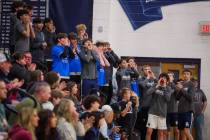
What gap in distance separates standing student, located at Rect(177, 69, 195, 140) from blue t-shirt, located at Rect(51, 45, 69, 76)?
3308mm

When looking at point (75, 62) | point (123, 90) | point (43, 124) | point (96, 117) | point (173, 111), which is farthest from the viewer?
point (173, 111)

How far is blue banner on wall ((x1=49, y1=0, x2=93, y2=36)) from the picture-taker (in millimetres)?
13992

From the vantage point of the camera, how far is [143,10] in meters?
15.4

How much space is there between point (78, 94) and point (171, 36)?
4824 millimetres

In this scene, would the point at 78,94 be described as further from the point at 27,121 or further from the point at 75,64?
the point at 27,121

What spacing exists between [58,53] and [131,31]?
5.26 metres

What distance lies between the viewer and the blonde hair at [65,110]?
7.20 m

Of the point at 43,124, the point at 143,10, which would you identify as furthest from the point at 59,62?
the point at 143,10

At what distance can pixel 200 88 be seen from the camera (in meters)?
15.2

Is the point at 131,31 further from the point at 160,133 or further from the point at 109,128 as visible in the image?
the point at 109,128

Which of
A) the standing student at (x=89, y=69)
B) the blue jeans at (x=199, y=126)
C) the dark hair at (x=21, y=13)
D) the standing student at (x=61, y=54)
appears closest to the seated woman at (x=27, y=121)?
the dark hair at (x=21, y=13)

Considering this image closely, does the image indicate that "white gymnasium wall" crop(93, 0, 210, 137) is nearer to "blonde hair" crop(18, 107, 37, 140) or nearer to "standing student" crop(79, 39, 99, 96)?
"standing student" crop(79, 39, 99, 96)

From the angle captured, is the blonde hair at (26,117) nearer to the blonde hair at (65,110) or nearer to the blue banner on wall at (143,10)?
the blonde hair at (65,110)

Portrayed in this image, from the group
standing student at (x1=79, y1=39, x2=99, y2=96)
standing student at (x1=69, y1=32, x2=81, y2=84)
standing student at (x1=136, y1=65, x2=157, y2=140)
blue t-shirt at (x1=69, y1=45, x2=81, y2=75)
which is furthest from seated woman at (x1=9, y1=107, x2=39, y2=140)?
standing student at (x1=136, y1=65, x2=157, y2=140)
